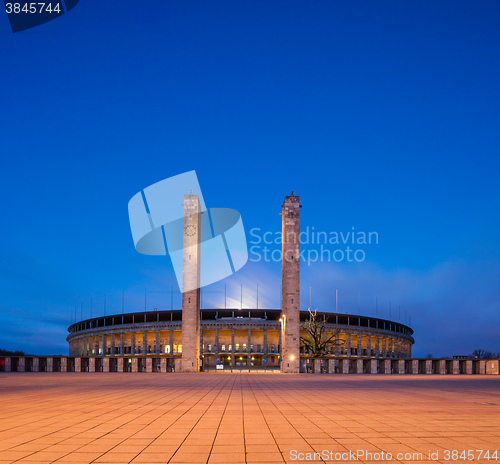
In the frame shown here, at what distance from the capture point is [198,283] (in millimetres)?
46156

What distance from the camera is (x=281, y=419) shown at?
1114 cm

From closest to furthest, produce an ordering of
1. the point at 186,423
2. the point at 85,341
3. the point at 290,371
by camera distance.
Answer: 1. the point at 186,423
2. the point at 290,371
3. the point at 85,341

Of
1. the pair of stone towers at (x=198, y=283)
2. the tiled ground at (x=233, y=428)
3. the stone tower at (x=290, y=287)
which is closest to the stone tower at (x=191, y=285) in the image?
the pair of stone towers at (x=198, y=283)

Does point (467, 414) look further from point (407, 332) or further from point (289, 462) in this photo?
point (407, 332)

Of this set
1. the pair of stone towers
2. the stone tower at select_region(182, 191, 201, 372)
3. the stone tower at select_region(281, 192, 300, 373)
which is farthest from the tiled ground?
the stone tower at select_region(182, 191, 201, 372)

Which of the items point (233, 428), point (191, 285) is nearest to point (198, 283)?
point (191, 285)

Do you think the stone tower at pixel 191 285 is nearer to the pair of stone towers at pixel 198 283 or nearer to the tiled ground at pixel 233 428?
the pair of stone towers at pixel 198 283

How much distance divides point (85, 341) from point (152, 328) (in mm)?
25795

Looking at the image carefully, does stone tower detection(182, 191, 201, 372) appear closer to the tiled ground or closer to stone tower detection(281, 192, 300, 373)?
stone tower detection(281, 192, 300, 373)

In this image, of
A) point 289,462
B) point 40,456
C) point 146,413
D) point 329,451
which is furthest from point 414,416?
point 40,456

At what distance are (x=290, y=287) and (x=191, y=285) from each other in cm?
903

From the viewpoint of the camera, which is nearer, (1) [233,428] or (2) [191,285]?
(1) [233,428]

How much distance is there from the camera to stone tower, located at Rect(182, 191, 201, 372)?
44.5m

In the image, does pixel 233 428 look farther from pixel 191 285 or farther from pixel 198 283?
pixel 198 283
